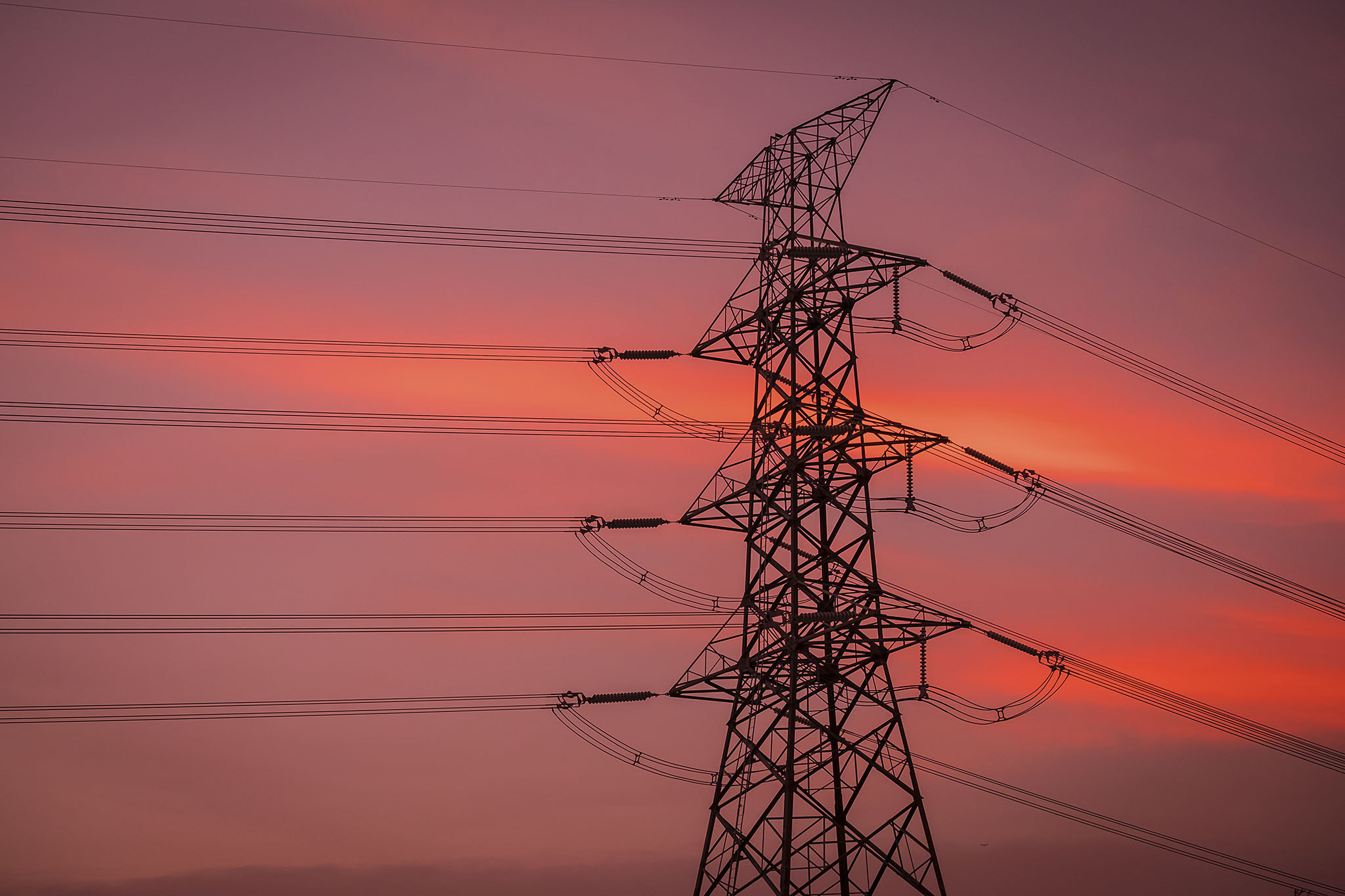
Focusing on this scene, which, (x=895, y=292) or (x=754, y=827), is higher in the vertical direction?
(x=895, y=292)

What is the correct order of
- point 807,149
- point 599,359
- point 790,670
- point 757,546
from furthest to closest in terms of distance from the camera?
point 599,359 → point 807,149 → point 757,546 → point 790,670

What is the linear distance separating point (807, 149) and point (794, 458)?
9.08 meters

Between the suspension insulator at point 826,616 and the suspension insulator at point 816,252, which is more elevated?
the suspension insulator at point 816,252

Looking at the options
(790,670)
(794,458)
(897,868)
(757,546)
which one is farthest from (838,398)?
(897,868)

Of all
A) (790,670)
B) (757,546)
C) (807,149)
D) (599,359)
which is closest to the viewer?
(790,670)

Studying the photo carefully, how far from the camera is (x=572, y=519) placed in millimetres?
39344

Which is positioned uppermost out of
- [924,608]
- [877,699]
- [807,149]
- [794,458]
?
[807,149]

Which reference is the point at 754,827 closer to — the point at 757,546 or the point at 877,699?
the point at 877,699

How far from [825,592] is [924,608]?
2.46 metres

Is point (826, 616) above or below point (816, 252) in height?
below

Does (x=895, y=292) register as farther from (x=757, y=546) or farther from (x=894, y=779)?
(x=894, y=779)

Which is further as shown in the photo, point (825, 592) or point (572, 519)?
point (572, 519)

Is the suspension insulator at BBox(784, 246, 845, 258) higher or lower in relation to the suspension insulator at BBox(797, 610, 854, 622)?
higher

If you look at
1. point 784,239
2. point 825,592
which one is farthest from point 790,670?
point 784,239
